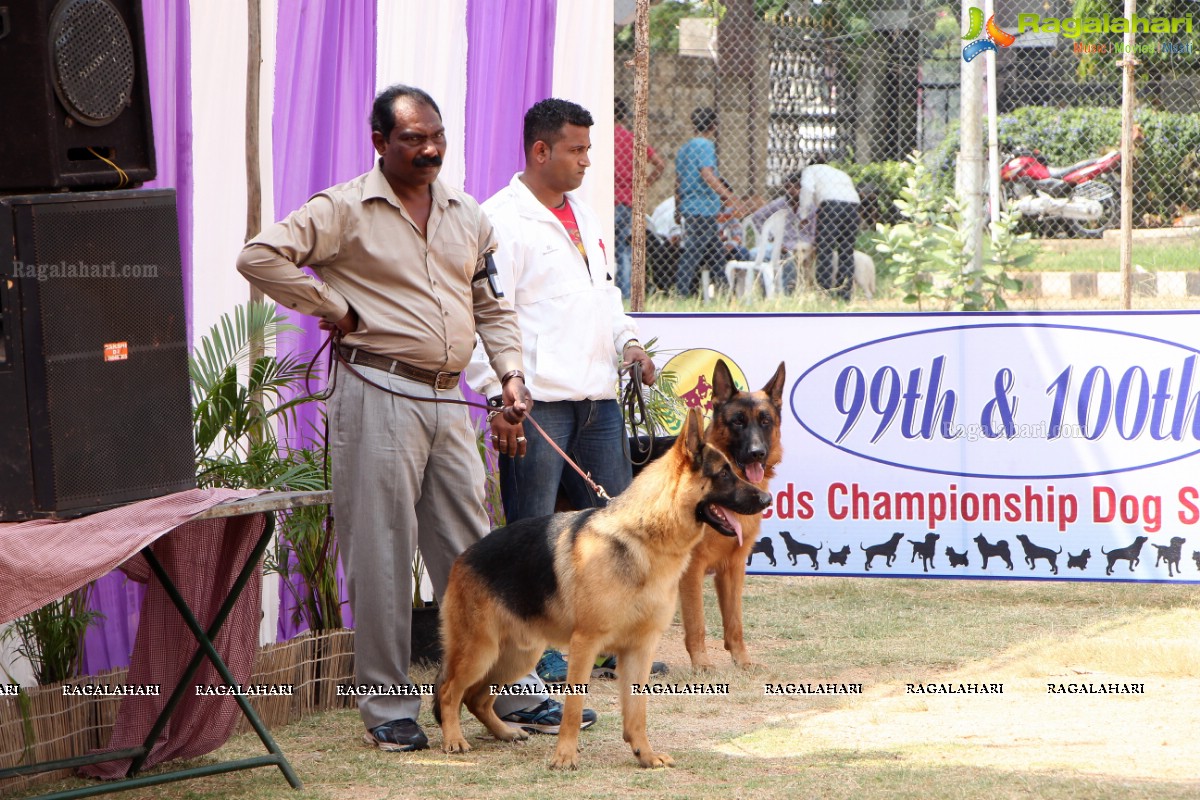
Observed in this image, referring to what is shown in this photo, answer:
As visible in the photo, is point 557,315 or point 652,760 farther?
point 557,315

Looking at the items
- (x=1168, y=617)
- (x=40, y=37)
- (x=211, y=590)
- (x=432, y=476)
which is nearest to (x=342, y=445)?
(x=432, y=476)

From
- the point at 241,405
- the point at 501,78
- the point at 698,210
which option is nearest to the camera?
the point at 241,405

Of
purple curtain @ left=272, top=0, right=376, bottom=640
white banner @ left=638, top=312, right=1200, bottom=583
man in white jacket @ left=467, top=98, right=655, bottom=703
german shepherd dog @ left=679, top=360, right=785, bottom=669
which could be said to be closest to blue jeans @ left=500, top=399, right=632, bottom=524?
man in white jacket @ left=467, top=98, right=655, bottom=703

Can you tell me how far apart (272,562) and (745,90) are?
1123 centimetres

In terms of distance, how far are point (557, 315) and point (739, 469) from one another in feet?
3.69

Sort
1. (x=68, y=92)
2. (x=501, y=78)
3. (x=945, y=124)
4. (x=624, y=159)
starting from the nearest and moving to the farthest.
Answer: (x=68, y=92) → (x=501, y=78) → (x=624, y=159) → (x=945, y=124)

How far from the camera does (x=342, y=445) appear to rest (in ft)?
15.5

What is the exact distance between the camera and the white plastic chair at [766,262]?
526 inches

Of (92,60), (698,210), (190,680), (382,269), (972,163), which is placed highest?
(972,163)

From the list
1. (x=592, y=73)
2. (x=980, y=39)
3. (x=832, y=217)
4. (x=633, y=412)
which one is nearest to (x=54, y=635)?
(x=633, y=412)

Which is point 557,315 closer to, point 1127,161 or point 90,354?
point 90,354

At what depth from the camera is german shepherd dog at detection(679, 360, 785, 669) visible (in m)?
6.08

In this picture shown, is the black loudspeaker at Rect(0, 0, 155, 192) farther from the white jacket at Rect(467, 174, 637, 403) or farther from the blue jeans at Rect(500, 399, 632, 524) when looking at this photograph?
the blue jeans at Rect(500, 399, 632, 524)

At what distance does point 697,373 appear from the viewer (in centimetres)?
820
